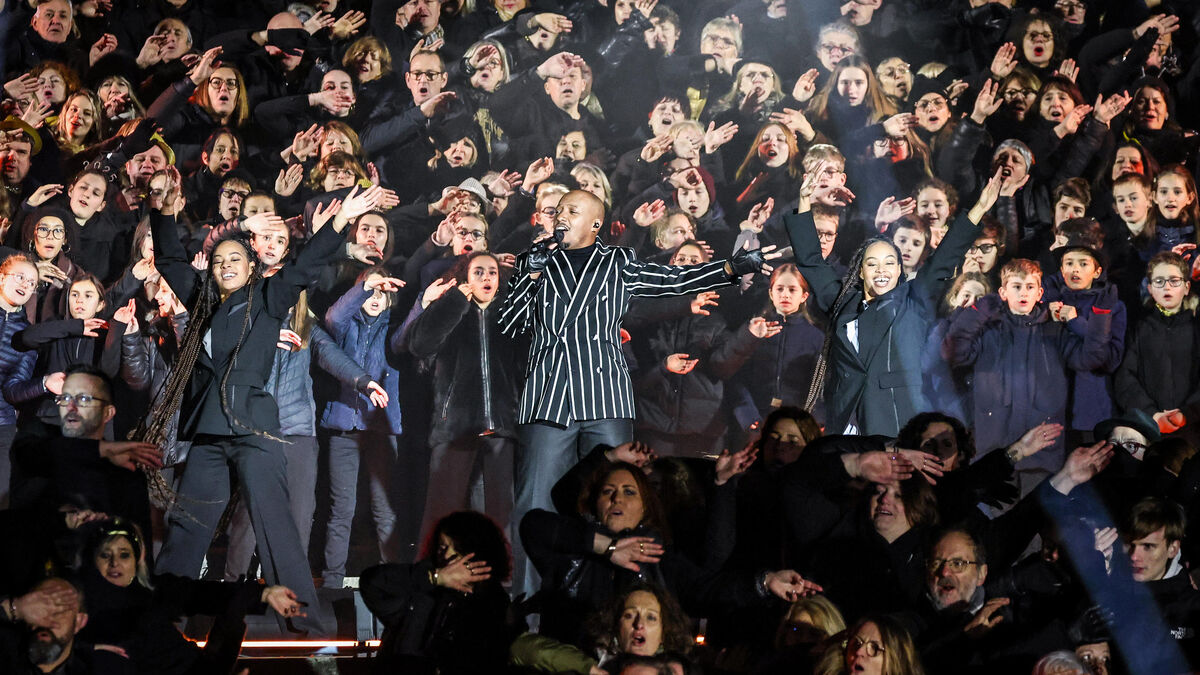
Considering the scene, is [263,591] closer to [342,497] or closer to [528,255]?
[528,255]

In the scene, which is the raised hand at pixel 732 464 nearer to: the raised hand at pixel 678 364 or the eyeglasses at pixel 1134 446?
the eyeglasses at pixel 1134 446

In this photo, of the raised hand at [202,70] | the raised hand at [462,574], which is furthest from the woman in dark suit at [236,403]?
the raised hand at [202,70]

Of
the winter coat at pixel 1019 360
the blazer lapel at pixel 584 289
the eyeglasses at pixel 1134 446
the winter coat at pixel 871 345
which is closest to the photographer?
the blazer lapel at pixel 584 289

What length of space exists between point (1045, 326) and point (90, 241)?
4986 millimetres

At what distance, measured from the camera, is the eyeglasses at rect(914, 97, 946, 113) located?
8.16 meters

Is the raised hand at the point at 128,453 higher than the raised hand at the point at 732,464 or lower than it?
higher

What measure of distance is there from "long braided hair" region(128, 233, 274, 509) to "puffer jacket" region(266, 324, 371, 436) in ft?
1.52

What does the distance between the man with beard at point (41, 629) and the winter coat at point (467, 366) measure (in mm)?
3180

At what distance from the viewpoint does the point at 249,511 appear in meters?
5.39

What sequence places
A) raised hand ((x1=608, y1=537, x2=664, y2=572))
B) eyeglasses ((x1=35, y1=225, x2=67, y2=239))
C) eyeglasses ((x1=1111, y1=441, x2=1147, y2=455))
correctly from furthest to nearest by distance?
eyeglasses ((x1=35, y1=225, x2=67, y2=239)), eyeglasses ((x1=1111, y1=441, x2=1147, y2=455)), raised hand ((x1=608, y1=537, x2=664, y2=572))

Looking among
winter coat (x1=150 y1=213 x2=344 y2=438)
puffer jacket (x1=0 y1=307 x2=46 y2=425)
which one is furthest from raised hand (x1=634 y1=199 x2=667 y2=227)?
puffer jacket (x1=0 y1=307 x2=46 y2=425)

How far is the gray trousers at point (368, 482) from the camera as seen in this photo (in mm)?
6957

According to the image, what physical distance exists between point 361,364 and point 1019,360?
10.8ft

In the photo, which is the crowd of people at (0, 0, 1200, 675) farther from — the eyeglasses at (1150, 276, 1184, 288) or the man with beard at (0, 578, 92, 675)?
the man with beard at (0, 578, 92, 675)
